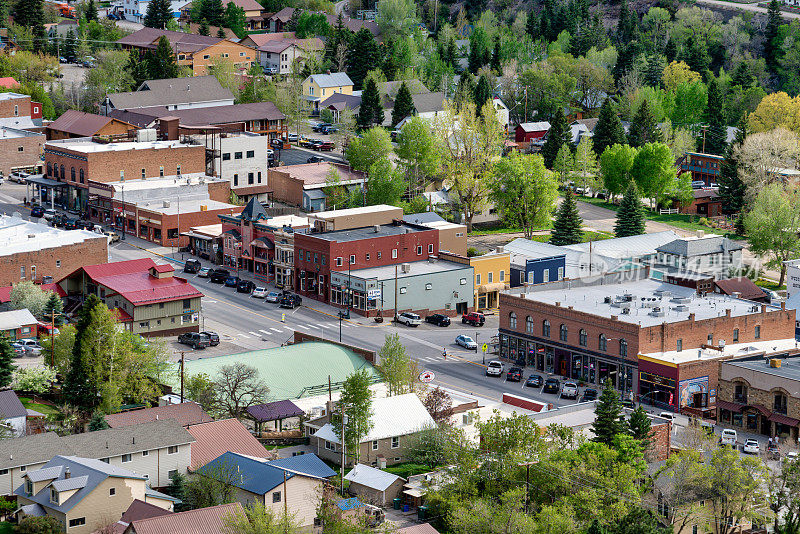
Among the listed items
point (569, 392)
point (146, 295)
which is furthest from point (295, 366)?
point (569, 392)

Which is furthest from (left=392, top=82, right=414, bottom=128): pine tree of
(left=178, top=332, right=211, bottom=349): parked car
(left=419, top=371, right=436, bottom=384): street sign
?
(left=419, top=371, right=436, bottom=384): street sign

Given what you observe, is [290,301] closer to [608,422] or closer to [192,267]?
[192,267]

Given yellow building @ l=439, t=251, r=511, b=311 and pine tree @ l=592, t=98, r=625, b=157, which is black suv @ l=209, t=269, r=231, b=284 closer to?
yellow building @ l=439, t=251, r=511, b=311

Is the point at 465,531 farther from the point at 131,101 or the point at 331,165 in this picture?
the point at 131,101

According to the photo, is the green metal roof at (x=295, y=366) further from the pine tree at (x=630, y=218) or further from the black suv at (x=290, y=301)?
the pine tree at (x=630, y=218)

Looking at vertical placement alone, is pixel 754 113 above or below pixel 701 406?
above

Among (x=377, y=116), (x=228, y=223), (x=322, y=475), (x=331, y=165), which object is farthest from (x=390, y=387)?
(x=377, y=116)
